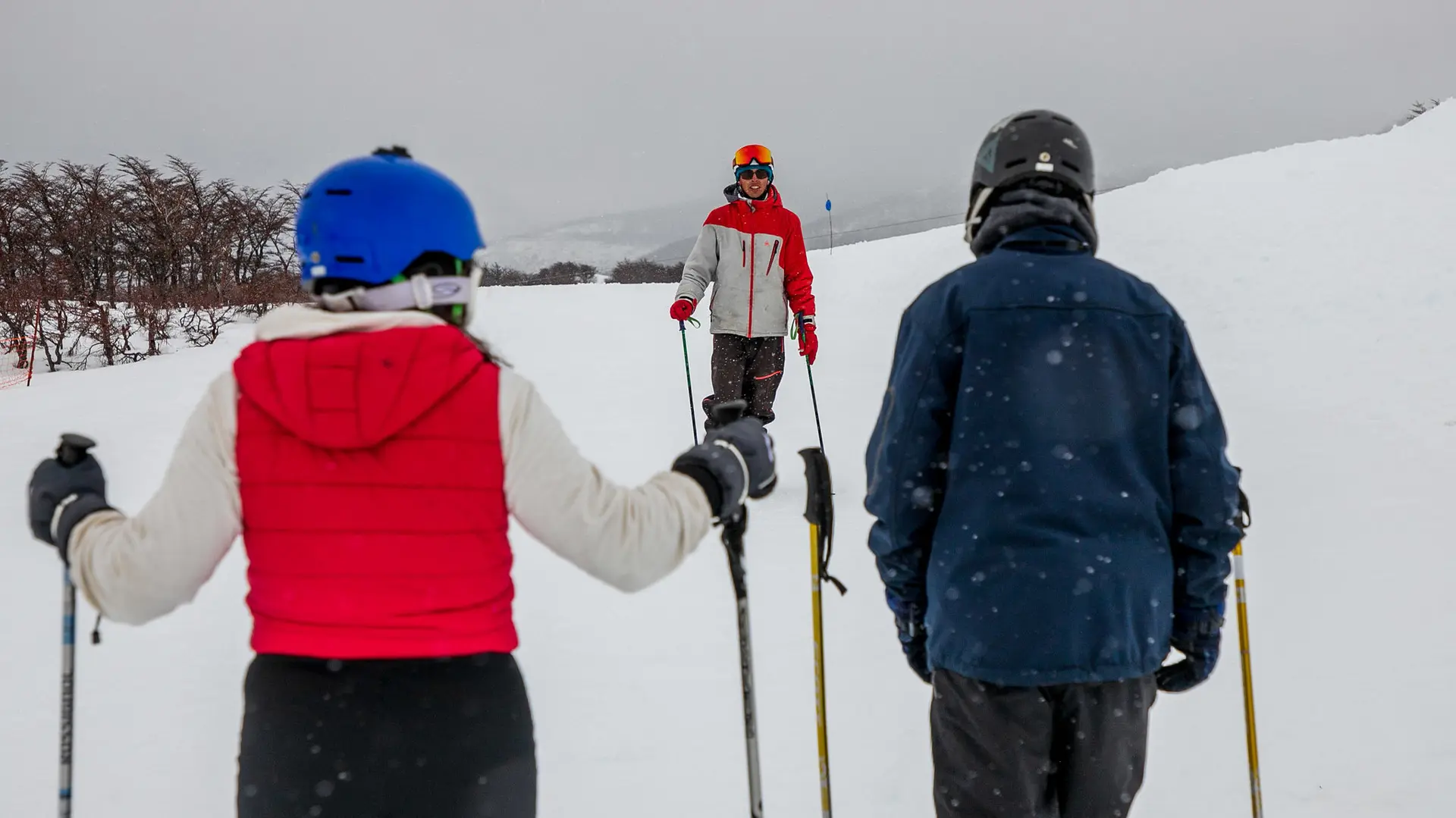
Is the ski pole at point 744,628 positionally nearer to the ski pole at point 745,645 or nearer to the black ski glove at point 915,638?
the ski pole at point 745,645

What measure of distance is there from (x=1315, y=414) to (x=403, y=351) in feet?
29.3

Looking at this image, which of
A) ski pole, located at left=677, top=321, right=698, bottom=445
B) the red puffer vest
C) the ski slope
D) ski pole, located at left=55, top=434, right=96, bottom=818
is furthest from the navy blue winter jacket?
ski pole, located at left=677, top=321, right=698, bottom=445

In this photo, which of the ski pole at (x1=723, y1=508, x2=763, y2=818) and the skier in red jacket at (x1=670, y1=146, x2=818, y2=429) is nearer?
the ski pole at (x1=723, y1=508, x2=763, y2=818)

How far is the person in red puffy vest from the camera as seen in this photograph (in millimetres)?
1375

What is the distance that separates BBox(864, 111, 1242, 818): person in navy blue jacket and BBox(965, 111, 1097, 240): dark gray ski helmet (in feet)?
0.06

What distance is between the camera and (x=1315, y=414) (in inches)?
309

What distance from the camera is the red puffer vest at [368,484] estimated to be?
1.36m

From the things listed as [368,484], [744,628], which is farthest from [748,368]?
[368,484]

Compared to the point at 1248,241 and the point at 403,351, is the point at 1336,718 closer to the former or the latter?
the point at 403,351

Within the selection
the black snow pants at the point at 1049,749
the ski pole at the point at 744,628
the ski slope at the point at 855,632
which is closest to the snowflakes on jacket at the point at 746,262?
the ski slope at the point at 855,632

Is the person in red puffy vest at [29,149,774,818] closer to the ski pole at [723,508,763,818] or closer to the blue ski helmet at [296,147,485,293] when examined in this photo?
the blue ski helmet at [296,147,485,293]

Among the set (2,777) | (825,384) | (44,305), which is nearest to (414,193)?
(2,777)

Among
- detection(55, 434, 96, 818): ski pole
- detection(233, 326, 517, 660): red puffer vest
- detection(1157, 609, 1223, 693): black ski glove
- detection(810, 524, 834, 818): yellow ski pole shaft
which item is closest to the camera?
detection(233, 326, 517, 660): red puffer vest

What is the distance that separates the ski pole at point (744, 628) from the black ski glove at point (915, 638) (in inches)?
15.5
